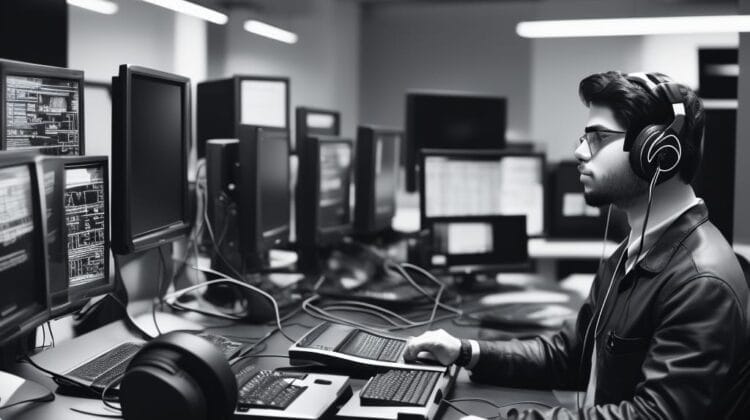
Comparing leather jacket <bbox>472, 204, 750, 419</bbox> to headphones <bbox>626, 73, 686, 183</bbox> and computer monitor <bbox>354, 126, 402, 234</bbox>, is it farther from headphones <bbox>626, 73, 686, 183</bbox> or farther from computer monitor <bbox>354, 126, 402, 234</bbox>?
computer monitor <bbox>354, 126, 402, 234</bbox>

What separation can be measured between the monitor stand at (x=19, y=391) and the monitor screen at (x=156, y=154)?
1.30 ft

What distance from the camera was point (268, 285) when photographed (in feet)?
7.50

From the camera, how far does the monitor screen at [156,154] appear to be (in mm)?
1632

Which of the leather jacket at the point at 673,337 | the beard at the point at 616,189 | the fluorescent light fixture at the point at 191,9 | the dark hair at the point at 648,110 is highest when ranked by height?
the fluorescent light fixture at the point at 191,9

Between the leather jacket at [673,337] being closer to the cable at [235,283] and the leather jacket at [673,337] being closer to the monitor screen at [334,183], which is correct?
the cable at [235,283]

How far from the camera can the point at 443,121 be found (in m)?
3.34

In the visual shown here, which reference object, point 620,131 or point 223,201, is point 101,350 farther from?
point 620,131

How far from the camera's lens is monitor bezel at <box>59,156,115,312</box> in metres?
1.48

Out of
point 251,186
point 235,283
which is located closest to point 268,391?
point 235,283

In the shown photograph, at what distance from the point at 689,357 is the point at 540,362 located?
464 millimetres

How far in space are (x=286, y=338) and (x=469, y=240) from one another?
999 millimetres

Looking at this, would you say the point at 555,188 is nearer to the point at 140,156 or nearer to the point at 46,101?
the point at 140,156

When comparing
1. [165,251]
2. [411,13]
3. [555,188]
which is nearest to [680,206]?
[165,251]

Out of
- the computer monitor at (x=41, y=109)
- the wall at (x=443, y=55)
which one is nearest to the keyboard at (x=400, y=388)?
the computer monitor at (x=41, y=109)
